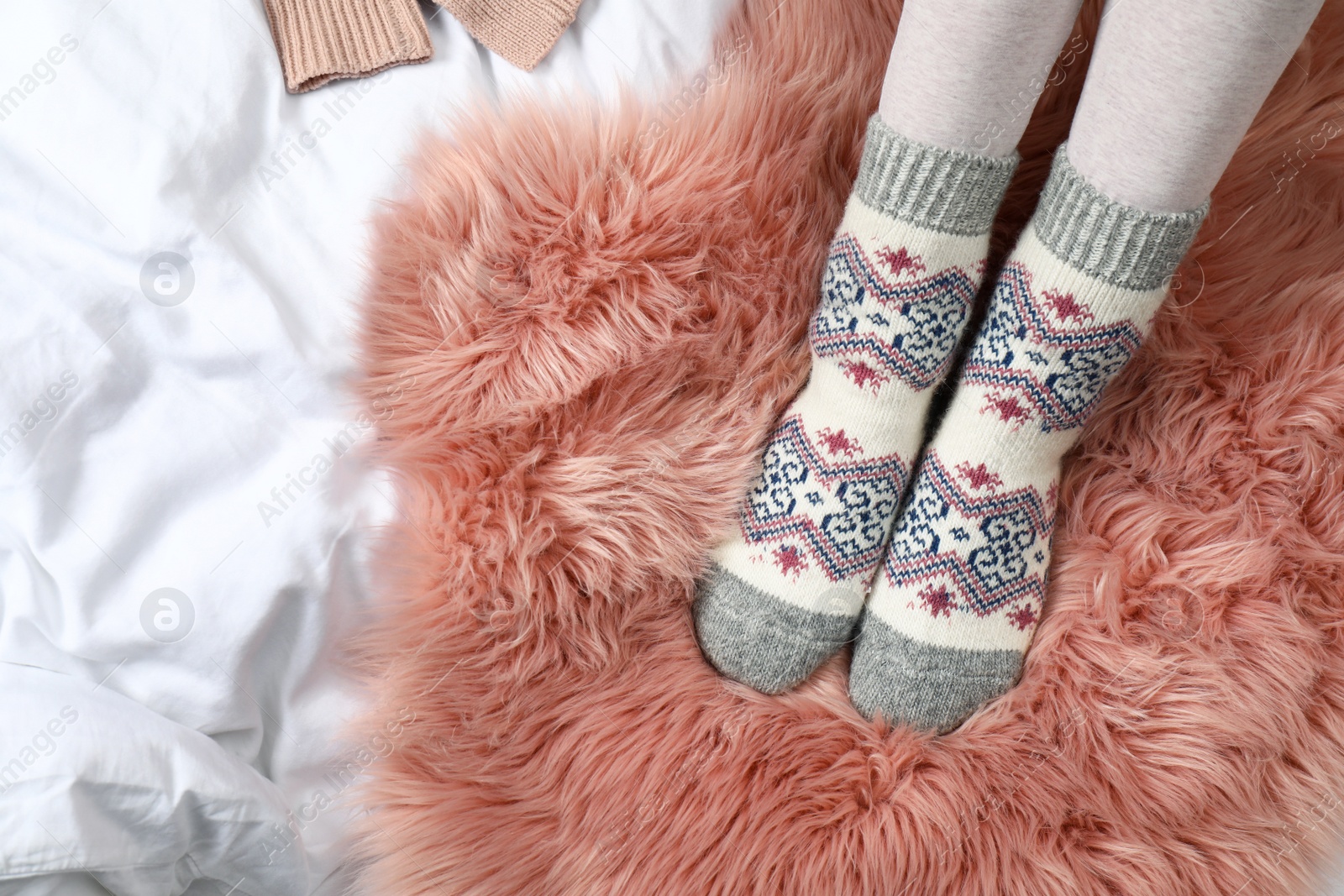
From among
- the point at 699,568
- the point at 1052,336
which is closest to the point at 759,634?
the point at 699,568

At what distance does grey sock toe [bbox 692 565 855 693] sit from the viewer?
2.12 feet

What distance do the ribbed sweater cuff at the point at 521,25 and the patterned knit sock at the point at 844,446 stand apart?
0.91 ft

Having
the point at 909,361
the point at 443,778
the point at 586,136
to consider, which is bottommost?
the point at 443,778

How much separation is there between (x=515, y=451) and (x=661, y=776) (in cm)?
25

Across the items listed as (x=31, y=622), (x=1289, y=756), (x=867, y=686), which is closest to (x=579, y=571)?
(x=867, y=686)

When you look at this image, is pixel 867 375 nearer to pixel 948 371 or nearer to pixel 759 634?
pixel 948 371

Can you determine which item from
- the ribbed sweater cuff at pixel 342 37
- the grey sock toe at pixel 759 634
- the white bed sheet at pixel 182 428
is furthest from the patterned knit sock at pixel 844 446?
the ribbed sweater cuff at pixel 342 37

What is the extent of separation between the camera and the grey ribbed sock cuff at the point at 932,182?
0.58 m

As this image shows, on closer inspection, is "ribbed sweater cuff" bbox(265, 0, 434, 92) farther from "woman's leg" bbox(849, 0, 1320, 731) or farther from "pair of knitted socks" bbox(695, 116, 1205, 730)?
"woman's leg" bbox(849, 0, 1320, 731)

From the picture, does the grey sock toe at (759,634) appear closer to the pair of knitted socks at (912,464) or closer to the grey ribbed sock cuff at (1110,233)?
the pair of knitted socks at (912,464)

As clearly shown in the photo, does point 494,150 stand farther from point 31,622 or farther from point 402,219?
point 31,622

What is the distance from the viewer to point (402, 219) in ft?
1.95

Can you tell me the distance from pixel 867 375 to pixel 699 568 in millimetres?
195

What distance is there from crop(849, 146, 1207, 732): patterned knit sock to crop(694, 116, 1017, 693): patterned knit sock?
0.08 ft
